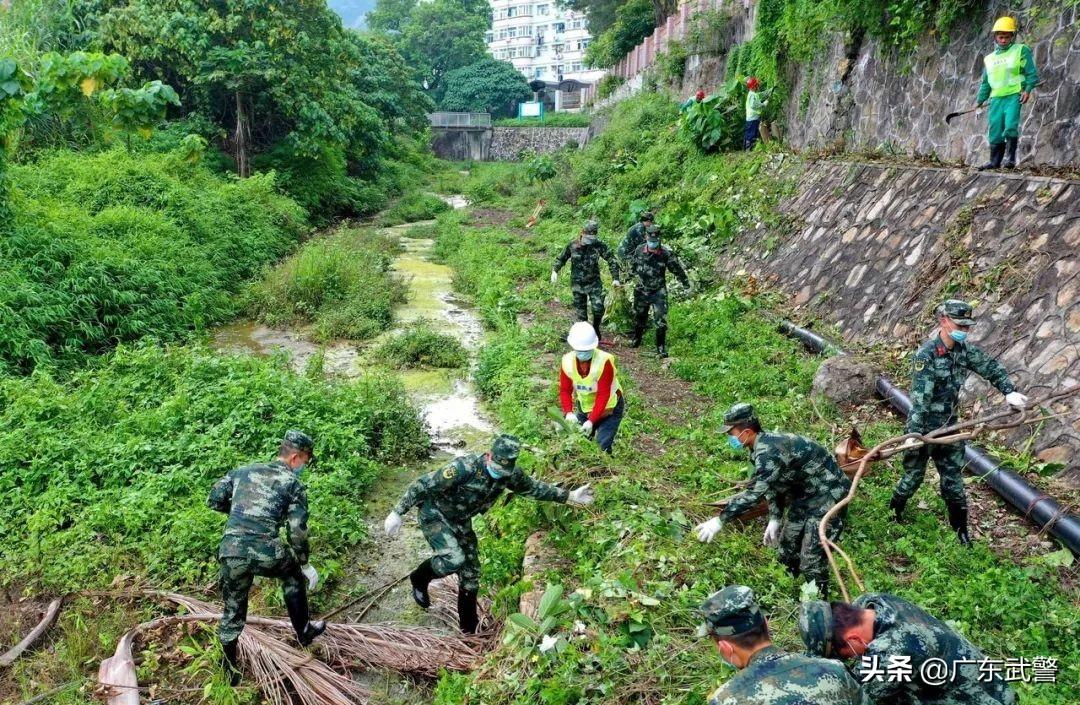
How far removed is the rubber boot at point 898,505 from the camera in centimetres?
564

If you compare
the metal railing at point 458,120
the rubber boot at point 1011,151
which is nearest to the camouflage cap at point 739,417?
the rubber boot at point 1011,151

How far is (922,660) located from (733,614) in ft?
2.41

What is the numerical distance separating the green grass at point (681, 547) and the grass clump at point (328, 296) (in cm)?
349

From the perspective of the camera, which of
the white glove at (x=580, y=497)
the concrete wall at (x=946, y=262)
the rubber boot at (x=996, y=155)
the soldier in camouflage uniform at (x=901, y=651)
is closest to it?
the soldier in camouflage uniform at (x=901, y=651)

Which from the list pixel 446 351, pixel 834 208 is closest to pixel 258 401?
pixel 446 351

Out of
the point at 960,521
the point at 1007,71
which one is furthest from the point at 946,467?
the point at 1007,71

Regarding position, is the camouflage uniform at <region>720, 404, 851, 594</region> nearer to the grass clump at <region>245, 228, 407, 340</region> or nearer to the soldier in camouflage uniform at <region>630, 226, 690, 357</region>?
the soldier in camouflage uniform at <region>630, 226, 690, 357</region>

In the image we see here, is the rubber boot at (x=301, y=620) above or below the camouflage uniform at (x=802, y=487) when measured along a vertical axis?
below

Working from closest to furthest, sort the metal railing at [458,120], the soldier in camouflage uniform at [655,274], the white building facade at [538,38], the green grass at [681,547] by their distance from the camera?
1. the green grass at [681,547]
2. the soldier in camouflage uniform at [655,274]
3. the metal railing at [458,120]
4. the white building facade at [538,38]

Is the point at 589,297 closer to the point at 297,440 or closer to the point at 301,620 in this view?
the point at 297,440

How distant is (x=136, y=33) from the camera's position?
19.9m

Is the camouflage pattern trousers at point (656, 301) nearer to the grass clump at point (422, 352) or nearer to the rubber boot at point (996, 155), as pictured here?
the grass clump at point (422, 352)

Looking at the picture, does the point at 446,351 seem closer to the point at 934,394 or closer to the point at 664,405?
the point at 664,405

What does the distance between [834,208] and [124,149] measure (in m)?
16.5
